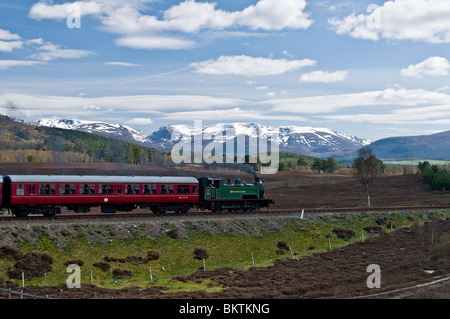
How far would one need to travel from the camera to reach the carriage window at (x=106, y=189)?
44744mm

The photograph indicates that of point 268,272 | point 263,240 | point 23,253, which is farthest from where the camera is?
point 263,240

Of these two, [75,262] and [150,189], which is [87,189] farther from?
[75,262]

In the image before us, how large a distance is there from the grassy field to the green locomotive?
17.7 feet

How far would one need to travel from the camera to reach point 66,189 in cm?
4312

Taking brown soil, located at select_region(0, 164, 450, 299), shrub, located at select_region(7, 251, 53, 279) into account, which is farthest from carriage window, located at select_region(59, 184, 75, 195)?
brown soil, located at select_region(0, 164, 450, 299)

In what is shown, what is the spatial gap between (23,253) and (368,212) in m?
40.6

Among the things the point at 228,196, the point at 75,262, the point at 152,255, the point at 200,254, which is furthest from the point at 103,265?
the point at 228,196

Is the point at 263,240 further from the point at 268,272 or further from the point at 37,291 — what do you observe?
the point at 37,291

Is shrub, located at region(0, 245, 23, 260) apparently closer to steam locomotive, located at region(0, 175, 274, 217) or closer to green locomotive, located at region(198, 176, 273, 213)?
steam locomotive, located at region(0, 175, 274, 217)

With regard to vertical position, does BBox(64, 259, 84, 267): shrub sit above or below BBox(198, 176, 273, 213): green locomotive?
below

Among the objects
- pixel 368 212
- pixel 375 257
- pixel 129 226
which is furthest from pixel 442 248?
pixel 129 226

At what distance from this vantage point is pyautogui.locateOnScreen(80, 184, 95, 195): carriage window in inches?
1728

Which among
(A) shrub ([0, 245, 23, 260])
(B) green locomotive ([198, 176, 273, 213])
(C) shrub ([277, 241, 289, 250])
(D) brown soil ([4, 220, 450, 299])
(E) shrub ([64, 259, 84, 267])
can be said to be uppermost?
(B) green locomotive ([198, 176, 273, 213])

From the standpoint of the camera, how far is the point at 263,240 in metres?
44.8
